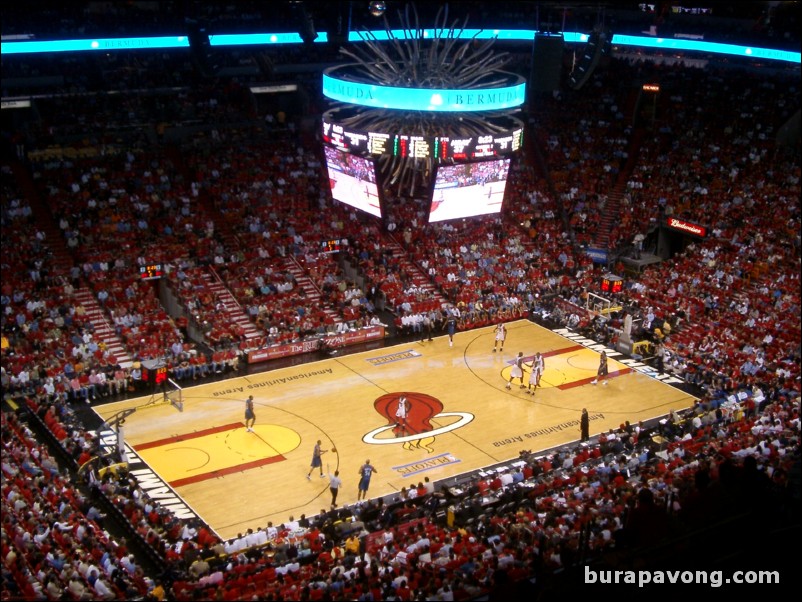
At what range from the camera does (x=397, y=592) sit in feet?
49.5

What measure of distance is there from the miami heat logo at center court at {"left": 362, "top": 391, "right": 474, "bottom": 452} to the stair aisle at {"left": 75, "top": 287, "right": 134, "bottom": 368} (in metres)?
7.79

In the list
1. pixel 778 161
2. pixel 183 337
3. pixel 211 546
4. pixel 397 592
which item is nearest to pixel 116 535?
pixel 211 546

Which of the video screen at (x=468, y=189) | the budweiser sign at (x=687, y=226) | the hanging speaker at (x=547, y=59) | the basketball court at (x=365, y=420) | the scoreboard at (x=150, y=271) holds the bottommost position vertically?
the basketball court at (x=365, y=420)

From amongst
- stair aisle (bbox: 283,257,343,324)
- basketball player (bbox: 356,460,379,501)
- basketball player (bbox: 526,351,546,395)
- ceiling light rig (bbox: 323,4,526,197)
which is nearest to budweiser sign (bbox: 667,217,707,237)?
ceiling light rig (bbox: 323,4,526,197)

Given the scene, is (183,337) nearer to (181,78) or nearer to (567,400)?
(567,400)

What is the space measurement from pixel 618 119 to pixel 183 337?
920 inches

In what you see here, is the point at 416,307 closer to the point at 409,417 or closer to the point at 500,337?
the point at 500,337

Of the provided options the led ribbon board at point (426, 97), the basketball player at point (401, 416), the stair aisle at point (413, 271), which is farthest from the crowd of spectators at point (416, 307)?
the led ribbon board at point (426, 97)

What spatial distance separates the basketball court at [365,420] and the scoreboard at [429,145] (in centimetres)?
650

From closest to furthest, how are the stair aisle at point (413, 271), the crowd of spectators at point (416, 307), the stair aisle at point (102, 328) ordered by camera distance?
the crowd of spectators at point (416, 307) < the stair aisle at point (102, 328) < the stair aisle at point (413, 271)

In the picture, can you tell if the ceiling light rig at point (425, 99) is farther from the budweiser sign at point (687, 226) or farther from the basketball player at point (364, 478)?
the basketball player at point (364, 478)

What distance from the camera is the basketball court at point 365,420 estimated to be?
2305 centimetres

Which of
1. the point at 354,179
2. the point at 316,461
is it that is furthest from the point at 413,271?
the point at 316,461

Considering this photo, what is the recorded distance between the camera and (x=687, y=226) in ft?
122
